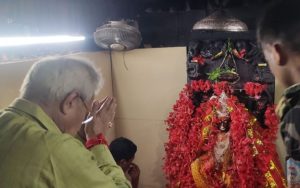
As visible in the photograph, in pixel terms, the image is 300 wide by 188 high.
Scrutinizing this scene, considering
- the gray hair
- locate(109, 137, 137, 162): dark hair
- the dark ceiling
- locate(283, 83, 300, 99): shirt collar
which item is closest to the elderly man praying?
the gray hair

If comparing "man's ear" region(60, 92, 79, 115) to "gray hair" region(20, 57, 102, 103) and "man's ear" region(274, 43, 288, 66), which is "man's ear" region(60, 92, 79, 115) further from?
"man's ear" region(274, 43, 288, 66)

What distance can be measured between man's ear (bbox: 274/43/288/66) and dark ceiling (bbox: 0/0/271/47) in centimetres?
228

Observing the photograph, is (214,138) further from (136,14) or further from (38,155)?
(38,155)

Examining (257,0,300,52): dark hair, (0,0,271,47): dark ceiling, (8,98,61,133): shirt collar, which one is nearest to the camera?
(257,0,300,52): dark hair

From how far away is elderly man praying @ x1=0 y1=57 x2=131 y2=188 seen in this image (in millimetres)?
1136

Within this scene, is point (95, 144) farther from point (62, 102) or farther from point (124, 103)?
point (124, 103)

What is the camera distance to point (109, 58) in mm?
4098

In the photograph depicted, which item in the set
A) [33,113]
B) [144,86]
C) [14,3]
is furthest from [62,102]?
[144,86]

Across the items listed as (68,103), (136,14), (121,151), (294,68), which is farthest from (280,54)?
(136,14)

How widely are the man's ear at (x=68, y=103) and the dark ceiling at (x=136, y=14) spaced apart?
173cm

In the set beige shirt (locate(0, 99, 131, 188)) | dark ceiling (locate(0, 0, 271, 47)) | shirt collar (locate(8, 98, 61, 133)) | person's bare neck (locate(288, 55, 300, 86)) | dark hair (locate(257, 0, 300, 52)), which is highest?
dark ceiling (locate(0, 0, 271, 47))

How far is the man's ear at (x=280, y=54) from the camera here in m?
1.12

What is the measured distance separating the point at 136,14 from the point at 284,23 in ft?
10.4

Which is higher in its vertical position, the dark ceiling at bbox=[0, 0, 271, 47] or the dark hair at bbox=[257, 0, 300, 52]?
the dark ceiling at bbox=[0, 0, 271, 47]
